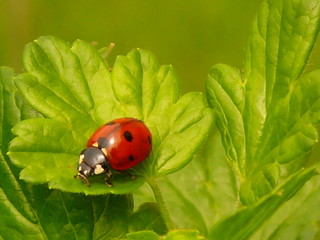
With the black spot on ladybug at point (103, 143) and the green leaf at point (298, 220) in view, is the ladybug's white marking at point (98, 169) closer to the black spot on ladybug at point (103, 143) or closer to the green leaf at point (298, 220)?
the black spot on ladybug at point (103, 143)

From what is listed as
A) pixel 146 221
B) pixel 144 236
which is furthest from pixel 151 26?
pixel 144 236

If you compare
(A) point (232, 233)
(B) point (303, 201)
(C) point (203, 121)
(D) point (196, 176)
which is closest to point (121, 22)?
(D) point (196, 176)

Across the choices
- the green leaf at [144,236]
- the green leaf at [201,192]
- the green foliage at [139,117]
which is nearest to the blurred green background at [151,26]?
the green leaf at [201,192]

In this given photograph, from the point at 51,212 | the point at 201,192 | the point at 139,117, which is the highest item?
the point at 139,117

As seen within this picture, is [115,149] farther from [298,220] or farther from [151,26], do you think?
[151,26]

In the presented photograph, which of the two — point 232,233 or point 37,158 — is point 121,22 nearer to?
point 37,158

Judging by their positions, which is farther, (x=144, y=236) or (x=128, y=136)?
(x=128, y=136)

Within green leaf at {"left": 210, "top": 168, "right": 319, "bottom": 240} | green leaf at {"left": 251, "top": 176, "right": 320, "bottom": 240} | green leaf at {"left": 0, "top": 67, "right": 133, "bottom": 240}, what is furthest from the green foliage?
green leaf at {"left": 251, "top": 176, "right": 320, "bottom": 240}
